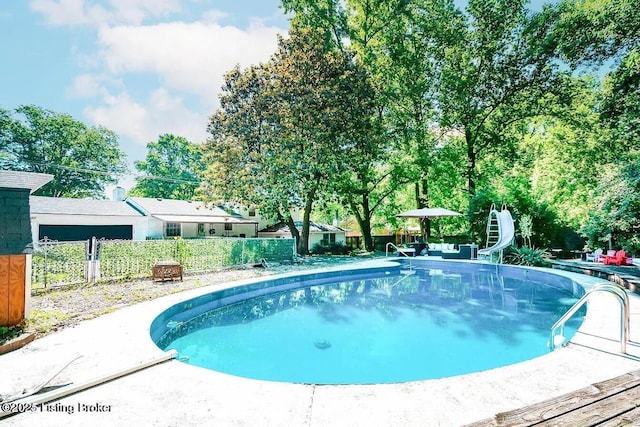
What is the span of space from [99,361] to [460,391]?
14.6 ft

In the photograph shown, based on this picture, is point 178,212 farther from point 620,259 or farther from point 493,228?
point 620,259

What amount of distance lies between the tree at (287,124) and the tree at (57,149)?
2120cm

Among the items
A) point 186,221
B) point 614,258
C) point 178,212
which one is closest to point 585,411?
point 614,258

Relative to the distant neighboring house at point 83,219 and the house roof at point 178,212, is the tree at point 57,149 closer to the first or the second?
the house roof at point 178,212

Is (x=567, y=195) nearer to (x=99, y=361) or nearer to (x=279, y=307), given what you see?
(x=279, y=307)

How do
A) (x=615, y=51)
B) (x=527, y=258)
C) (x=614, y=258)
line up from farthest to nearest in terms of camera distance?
(x=615, y=51) < (x=527, y=258) < (x=614, y=258)

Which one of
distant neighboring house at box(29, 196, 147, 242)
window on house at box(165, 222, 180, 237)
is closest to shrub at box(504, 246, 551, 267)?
window on house at box(165, 222, 180, 237)

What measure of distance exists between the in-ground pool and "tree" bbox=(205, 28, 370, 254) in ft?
23.8

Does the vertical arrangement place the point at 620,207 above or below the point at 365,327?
above

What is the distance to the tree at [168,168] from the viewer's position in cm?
4597

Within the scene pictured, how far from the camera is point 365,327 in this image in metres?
7.57

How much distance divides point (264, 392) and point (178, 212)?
90.8 ft

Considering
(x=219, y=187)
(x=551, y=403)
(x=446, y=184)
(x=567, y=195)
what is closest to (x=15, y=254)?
(x=551, y=403)

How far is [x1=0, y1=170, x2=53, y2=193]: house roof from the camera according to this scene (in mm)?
5758
